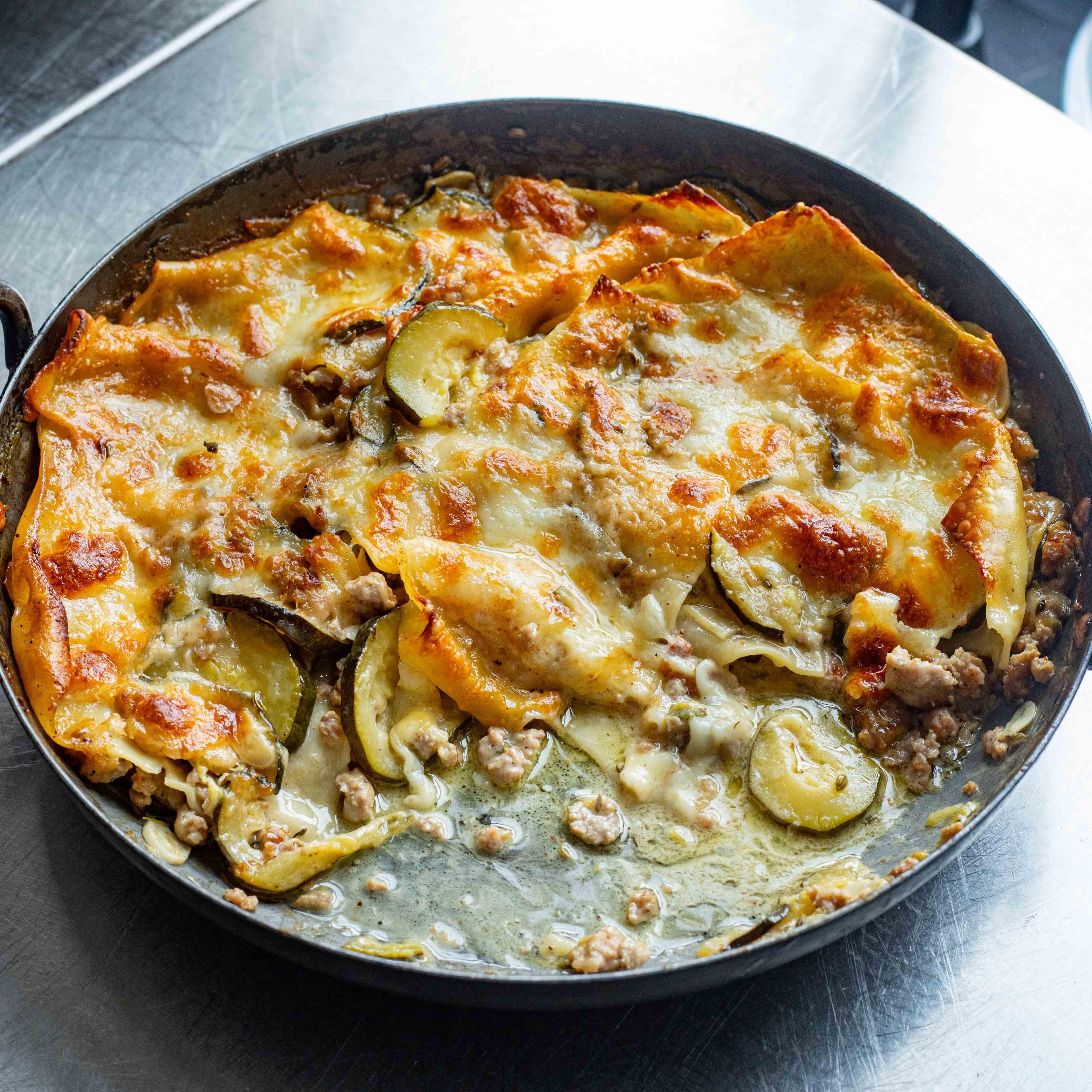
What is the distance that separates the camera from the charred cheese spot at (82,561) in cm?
275

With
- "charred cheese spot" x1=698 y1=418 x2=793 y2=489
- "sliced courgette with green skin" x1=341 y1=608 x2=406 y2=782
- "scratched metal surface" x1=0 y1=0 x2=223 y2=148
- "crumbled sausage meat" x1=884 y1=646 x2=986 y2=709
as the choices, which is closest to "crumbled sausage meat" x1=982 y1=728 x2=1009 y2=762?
"crumbled sausage meat" x1=884 y1=646 x2=986 y2=709

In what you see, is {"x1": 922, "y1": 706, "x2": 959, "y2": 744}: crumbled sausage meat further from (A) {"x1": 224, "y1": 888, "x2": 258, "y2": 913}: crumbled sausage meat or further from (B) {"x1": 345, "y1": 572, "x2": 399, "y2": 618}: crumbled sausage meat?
(A) {"x1": 224, "y1": 888, "x2": 258, "y2": 913}: crumbled sausage meat

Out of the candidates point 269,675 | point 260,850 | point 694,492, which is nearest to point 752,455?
point 694,492

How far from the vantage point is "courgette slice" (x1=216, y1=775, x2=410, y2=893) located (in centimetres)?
251

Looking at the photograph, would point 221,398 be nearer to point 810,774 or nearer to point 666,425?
point 666,425

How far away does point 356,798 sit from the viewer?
262cm

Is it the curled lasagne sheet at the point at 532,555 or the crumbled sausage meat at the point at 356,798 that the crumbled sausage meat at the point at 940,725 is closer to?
the curled lasagne sheet at the point at 532,555

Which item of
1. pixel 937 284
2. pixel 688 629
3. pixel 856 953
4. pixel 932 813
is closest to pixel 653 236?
pixel 937 284

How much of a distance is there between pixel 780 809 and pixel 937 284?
180 centimetres

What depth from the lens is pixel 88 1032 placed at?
252 cm

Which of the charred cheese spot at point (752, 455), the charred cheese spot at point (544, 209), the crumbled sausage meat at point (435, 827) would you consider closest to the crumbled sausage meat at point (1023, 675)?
the charred cheese spot at point (752, 455)

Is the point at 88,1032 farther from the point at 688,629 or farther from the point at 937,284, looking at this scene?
the point at 937,284

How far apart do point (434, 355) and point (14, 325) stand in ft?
3.84

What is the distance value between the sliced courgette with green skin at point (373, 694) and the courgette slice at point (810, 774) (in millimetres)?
872
